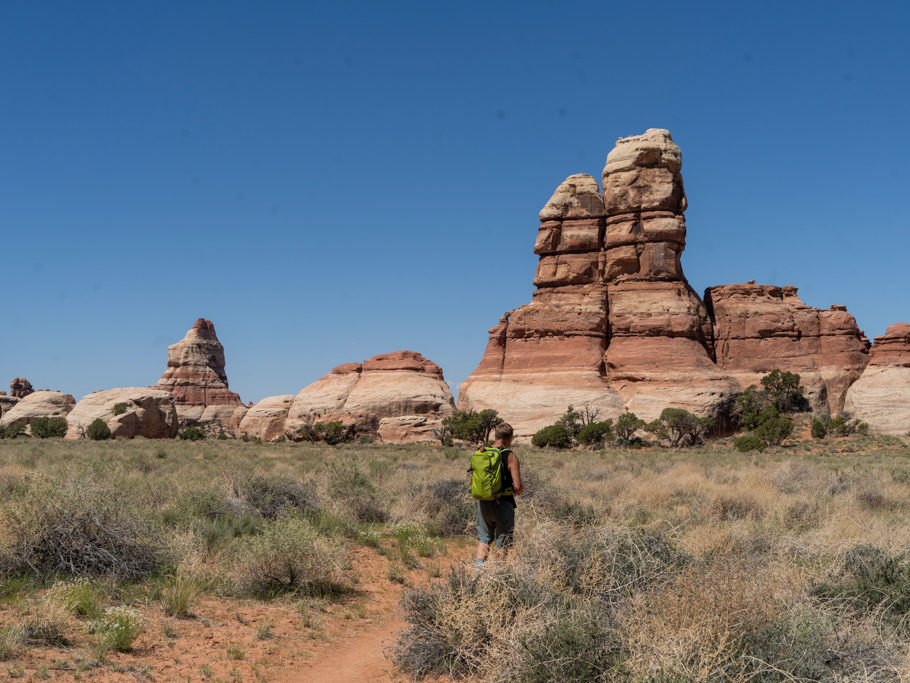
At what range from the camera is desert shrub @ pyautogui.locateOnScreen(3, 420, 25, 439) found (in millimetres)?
48069

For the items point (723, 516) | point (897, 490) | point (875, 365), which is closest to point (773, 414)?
point (875, 365)

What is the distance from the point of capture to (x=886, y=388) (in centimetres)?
5350

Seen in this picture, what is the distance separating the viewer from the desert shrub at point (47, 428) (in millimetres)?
49500

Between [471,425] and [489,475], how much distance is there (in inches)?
1577

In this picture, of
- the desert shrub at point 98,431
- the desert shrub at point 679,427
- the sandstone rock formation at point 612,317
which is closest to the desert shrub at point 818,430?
the sandstone rock formation at point 612,317

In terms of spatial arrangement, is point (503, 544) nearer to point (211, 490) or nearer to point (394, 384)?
point (211, 490)

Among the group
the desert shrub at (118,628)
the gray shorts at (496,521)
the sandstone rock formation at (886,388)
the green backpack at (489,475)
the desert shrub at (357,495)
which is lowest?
the desert shrub at (118,628)

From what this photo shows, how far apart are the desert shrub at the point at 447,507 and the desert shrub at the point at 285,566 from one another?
12.7 feet

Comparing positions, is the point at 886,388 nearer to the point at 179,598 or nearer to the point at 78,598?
the point at 179,598

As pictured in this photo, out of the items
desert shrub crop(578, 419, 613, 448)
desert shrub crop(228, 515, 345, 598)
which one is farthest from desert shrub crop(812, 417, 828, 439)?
desert shrub crop(228, 515, 345, 598)

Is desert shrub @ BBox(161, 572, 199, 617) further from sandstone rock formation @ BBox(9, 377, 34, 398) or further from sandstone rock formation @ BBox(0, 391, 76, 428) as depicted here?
sandstone rock formation @ BBox(9, 377, 34, 398)

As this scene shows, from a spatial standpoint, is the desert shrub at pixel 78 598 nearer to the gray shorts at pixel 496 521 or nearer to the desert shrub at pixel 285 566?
the desert shrub at pixel 285 566

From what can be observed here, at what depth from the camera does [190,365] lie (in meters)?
120

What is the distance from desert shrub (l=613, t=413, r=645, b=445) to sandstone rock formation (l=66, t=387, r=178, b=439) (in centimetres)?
3478
